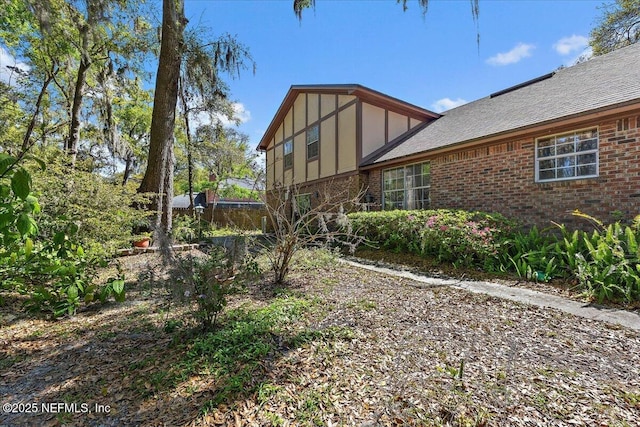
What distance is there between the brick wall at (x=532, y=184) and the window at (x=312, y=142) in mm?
6520

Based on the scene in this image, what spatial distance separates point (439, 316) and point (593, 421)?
1742 mm

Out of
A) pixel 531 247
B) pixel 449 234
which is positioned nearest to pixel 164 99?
pixel 449 234

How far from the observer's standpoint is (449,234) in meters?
6.26

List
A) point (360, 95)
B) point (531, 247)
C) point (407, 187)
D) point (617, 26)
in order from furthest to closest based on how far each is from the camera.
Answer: point (617, 26) → point (360, 95) → point (407, 187) → point (531, 247)

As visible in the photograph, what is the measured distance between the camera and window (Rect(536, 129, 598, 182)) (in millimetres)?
6113

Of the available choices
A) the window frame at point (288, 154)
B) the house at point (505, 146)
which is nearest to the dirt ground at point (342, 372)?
the house at point (505, 146)

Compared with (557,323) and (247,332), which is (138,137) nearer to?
(247,332)

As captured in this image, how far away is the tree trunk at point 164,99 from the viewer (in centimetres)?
812

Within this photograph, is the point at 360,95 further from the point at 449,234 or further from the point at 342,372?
the point at 342,372

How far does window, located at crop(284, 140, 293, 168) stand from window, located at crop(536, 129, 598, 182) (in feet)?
39.2

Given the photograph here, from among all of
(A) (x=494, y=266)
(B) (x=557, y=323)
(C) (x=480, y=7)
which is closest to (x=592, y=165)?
(A) (x=494, y=266)

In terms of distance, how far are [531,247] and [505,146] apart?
9.01 feet

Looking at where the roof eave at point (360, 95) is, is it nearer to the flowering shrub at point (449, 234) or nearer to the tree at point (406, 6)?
the tree at point (406, 6)

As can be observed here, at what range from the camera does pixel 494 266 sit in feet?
19.0
